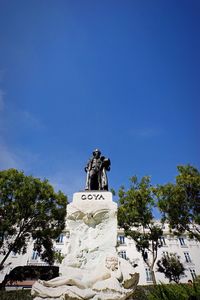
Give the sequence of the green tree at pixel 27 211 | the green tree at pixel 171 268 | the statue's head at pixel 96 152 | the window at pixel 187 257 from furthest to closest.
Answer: the window at pixel 187 257 < the green tree at pixel 171 268 < the green tree at pixel 27 211 < the statue's head at pixel 96 152

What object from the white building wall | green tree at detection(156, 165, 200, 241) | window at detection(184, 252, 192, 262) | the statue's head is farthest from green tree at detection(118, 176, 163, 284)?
window at detection(184, 252, 192, 262)

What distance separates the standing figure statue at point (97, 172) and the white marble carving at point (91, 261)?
34.7 inches

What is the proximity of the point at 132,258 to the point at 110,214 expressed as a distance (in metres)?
29.5

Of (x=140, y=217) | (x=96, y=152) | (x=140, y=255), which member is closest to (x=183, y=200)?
(x=140, y=217)

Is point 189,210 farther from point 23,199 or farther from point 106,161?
point 23,199

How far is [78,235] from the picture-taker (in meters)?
4.72

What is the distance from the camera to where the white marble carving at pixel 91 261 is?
127 inches

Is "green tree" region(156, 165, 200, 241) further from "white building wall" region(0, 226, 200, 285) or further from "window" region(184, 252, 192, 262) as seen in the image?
"window" region(184, 252, 192, 262)

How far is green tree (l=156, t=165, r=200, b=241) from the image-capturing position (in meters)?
14.5

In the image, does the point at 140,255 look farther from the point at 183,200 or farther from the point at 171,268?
the point at 183,200

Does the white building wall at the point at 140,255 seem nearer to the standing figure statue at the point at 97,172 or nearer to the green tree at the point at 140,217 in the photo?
the green tree at the point at 140,217

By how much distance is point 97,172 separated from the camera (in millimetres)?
6547

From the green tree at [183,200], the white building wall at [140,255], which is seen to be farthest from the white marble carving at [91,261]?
the white building wall at [140,255]

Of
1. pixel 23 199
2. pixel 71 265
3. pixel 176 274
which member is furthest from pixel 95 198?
pixel 176 274
